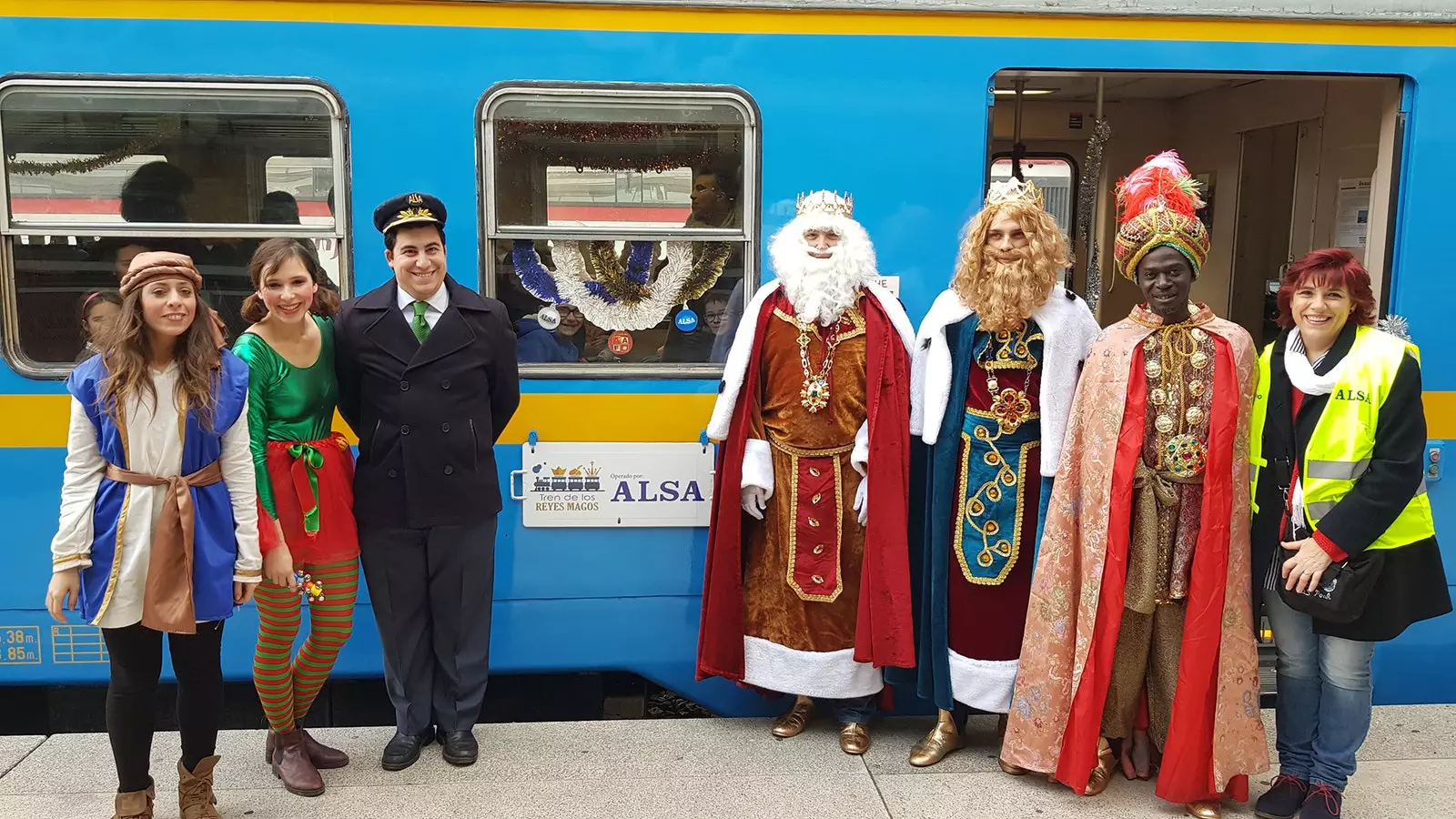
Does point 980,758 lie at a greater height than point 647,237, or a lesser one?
lesser

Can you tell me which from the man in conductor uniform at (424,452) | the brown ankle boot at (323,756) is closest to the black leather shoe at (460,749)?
the man in conductor uniform at (424,452)

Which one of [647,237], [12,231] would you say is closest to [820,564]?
[647,237]

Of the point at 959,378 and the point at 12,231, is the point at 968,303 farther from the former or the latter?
Answer: the point at 12,231

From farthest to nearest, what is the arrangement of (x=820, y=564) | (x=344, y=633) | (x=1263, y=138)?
(x=1263, y=138), (x=820, y=564), (x=344, y=633)

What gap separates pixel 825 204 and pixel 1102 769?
1.82 meters

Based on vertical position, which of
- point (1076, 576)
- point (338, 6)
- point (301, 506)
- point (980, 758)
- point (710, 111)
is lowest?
point (980, 758)

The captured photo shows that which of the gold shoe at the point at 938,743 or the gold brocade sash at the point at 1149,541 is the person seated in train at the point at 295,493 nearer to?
the gold shoe at the point at 938,743

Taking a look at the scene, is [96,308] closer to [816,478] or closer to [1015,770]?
[816,478]

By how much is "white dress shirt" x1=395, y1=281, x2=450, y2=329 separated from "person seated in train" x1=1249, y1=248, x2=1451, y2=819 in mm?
2252

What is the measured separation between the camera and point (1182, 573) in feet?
9.55

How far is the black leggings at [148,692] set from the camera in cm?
260

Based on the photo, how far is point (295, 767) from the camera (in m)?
3.05

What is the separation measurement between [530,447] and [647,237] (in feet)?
2.49

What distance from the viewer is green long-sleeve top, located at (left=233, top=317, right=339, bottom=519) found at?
110 inches
